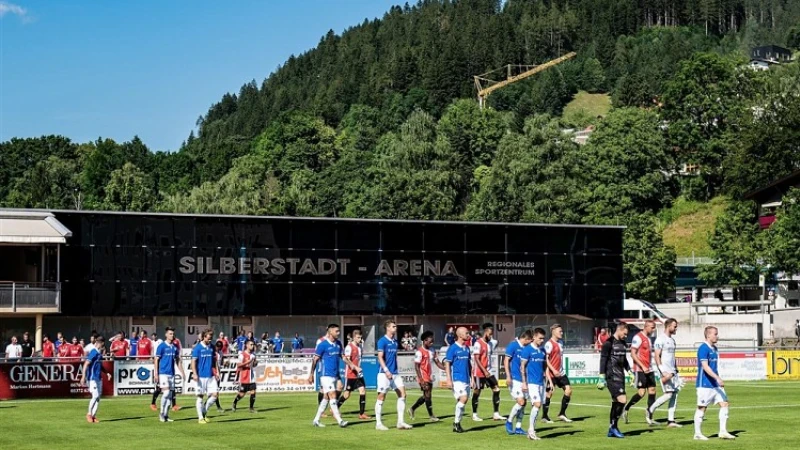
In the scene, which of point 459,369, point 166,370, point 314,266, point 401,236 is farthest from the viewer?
point 401,236

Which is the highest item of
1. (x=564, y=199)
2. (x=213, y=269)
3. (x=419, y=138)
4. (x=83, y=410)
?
(x=419, y=138)

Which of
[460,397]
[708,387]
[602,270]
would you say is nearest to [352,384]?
[460,397]

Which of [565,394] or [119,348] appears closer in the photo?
[565,394]

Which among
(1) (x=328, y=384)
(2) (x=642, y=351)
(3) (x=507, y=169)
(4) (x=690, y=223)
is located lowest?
(1) (x=328, y=384)

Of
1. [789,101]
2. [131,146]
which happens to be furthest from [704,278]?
[131,146]

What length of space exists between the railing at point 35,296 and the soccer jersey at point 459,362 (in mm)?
31185

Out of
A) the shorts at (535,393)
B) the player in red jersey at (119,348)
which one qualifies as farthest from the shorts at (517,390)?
the player in red jersey at (119,348)

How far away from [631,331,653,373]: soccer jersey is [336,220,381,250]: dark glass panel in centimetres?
3220

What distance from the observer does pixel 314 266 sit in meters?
58.5

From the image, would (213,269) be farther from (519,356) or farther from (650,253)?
(650,253)

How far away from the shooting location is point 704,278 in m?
102

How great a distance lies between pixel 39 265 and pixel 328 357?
3278cm

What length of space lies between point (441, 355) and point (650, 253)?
62.1 m

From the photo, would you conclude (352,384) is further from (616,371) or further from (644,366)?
(616,371)
